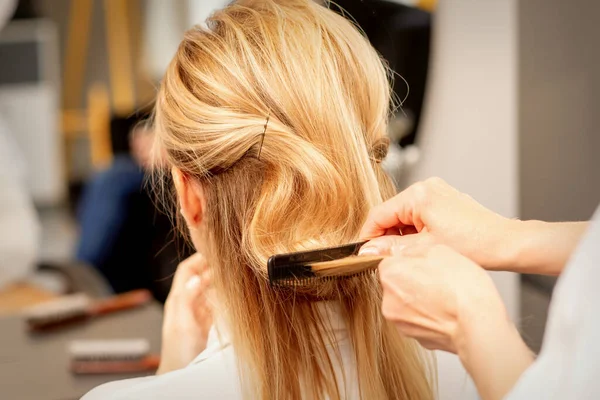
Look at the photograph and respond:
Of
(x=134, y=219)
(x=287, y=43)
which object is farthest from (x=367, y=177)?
(x=134, y=219)

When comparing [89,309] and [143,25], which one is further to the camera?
[143,25]

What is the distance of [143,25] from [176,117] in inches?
212

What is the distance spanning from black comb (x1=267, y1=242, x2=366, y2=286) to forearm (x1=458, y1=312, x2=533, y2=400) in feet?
0.68

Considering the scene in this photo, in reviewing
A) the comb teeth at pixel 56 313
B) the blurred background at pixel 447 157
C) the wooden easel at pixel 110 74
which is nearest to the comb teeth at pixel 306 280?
the blurred background at pixel 447 157

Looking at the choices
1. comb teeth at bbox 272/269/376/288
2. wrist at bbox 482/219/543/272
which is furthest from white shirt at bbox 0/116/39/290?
wrist at bbox 482/219/543/272

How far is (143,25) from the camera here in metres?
5.98

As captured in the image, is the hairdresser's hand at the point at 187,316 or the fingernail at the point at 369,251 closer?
the fingernail at the point at 369,251

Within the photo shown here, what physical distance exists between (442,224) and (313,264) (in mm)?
162

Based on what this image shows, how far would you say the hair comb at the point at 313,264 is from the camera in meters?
0.78

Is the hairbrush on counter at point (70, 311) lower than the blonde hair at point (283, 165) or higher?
lower

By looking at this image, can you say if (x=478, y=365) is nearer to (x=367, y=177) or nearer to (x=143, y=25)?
(x=367, y=177)

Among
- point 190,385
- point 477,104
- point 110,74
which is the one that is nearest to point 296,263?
point 190,385

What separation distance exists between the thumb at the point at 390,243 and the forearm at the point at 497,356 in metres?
0.18

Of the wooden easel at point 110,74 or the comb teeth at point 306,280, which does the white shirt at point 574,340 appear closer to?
the comb teeth at point 306,280
